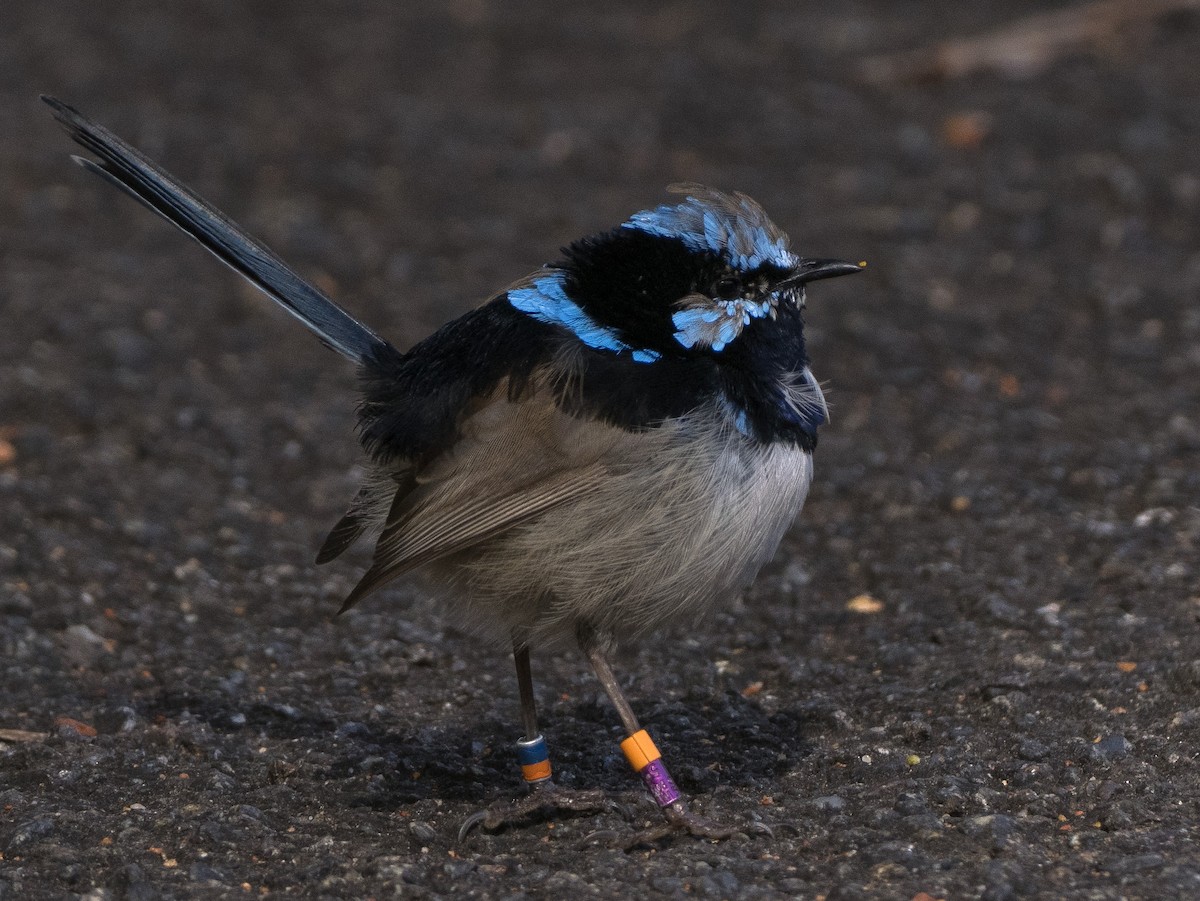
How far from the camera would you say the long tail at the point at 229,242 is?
4770 mm

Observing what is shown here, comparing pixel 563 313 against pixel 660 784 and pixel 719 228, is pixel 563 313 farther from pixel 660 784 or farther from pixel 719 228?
pixel 660 784

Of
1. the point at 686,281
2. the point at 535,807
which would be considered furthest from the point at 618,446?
the point at 535,807

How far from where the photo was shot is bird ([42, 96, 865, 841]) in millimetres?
4191

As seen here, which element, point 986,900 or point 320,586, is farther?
point 320,586

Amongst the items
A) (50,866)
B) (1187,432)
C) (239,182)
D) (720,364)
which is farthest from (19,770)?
(239,182)

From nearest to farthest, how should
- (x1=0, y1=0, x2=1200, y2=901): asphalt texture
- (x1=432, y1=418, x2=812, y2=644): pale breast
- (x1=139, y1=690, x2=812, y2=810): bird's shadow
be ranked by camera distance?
(x1=432, y1=418, x2=812, y2=644): pale breast → (x1=0, y1=0, x2=1200, y2=901): asphalt texture → (x1=139, y1=690, x2=812, y2=810): bird's shadow

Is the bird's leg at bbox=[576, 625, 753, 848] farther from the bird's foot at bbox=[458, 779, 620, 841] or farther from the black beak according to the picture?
the black beak

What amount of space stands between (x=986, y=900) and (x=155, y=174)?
3.05 m

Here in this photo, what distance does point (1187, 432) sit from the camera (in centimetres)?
671

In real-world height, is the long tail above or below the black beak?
above

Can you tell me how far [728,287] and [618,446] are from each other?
0.54 m

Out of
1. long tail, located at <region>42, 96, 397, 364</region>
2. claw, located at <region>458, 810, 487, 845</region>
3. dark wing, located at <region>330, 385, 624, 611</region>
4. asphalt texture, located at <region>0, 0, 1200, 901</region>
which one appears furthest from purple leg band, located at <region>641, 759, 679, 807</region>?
long tail, located at <region>42, 96, 397, 364</region>

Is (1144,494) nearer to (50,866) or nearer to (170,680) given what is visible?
(170,680)

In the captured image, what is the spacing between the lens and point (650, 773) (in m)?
4.30
